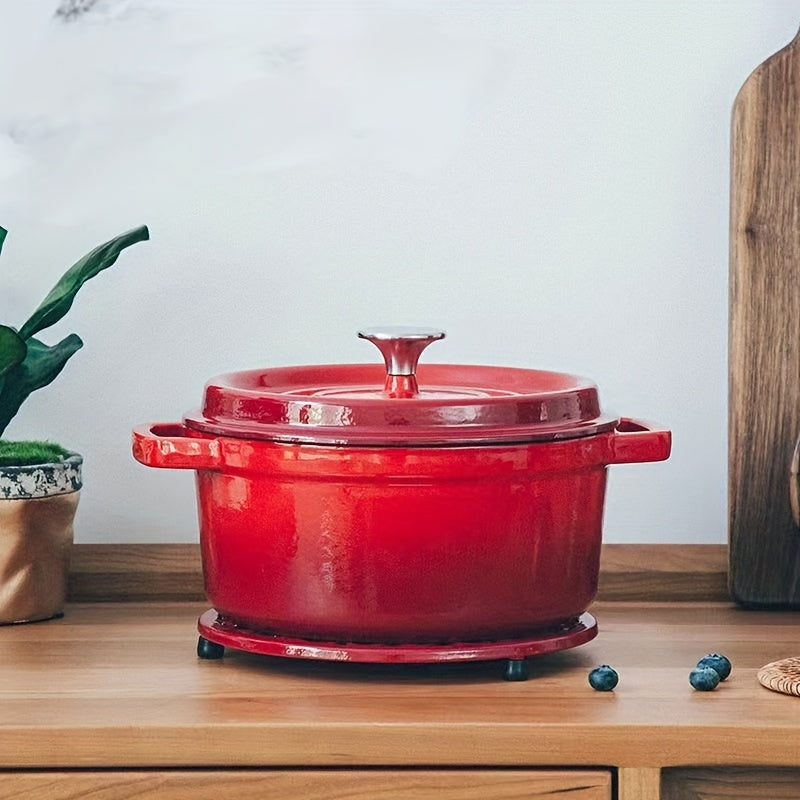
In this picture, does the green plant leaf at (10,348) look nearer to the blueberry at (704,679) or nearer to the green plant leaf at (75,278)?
the green plant leaf at (75,278)

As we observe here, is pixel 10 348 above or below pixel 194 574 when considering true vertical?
above

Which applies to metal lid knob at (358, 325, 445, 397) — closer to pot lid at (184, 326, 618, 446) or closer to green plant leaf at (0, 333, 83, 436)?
pot lid at (184, 326, 618, 446)

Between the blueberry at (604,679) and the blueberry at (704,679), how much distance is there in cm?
6

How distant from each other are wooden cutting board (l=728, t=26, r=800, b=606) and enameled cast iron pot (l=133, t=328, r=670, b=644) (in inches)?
10.5

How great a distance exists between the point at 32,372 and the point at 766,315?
722mm

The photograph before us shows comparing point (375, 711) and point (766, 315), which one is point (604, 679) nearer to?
point (375, 711)

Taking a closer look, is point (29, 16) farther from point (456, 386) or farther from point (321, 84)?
point (456, 386)

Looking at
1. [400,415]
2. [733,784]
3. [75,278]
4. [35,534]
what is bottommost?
[733,784]

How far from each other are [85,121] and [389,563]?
63cm

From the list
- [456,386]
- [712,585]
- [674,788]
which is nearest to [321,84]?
[456,386]

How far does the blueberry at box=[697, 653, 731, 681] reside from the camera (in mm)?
1047

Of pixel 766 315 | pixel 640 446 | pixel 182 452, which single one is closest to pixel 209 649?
pixel 182 452

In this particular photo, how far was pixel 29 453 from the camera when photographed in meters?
1.27

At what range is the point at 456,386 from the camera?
4.01 ft
